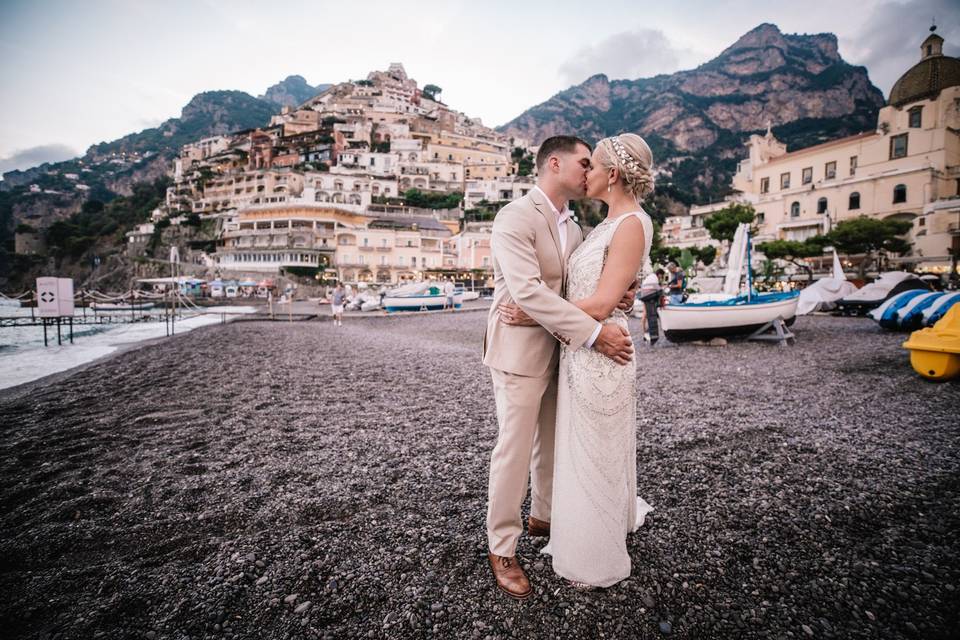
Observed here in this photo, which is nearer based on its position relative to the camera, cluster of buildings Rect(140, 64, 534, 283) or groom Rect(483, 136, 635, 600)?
groom Rect(483, 136, 635, 600)

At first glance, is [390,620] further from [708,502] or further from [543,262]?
[708,502]

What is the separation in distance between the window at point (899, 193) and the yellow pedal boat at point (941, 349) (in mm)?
40358

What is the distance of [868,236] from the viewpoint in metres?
26.9

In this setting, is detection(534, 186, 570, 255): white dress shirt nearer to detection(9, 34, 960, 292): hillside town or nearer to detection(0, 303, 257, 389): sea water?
detection(0, 303, 257, 389): sea water

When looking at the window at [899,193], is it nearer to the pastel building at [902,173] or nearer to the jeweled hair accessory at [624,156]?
the pastel building at [902,173]

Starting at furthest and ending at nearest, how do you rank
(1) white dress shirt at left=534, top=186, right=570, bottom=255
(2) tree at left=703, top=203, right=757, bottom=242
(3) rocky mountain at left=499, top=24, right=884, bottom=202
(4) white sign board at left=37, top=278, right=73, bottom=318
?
1. (3) rocky mountain at left=499, top=24, right=884, bottom=202
2. (2) tree at left=703, top=203, right=757, bottom=242
3. (4) white sign board at left=37, top=278, right=73, bottom=318
4. (1) white dress shirt at left=534, top=186, right=570, bottom=255

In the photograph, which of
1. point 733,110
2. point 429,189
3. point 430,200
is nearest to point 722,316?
point 430,200

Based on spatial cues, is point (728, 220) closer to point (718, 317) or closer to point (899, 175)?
point (899, 175)

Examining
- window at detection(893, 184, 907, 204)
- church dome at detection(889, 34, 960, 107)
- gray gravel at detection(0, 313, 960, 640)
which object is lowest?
gray gravel at detection(0, 313, 960, 640)

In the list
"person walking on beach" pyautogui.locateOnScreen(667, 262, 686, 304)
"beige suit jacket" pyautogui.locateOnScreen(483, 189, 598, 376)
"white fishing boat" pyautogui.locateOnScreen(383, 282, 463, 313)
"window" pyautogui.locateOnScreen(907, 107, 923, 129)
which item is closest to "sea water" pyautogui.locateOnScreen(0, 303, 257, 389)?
"beige suit jacket" pyautogui.locateOnScreen(483, 189, 598, 376)

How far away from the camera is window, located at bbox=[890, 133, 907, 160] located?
110 feet

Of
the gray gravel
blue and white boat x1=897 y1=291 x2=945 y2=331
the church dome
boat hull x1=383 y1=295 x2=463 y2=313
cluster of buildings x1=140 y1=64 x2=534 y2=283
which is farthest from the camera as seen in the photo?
cluster of buildings x1=140 y1=64 x2=534 y2=283

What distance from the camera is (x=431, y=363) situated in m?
8.70

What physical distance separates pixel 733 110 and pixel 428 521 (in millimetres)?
184052
